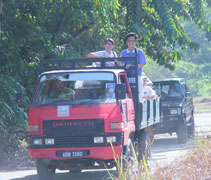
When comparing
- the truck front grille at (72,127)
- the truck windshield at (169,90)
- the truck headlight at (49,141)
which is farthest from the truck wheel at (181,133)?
the truck headlight at (49,141)

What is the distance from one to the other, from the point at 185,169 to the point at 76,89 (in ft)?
9.39

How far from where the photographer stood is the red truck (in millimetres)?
8539

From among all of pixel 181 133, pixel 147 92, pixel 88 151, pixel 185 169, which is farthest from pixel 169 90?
pixel 185 169

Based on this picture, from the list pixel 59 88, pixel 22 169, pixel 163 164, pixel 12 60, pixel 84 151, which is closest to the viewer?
pixel 163 164

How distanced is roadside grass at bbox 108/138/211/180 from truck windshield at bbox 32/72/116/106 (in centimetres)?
172

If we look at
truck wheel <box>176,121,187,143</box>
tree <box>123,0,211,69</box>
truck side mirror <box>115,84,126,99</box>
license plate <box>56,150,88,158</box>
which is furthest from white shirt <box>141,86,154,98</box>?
truck wheel <box>176,121,187,143</box>

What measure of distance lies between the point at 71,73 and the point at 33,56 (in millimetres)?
5476

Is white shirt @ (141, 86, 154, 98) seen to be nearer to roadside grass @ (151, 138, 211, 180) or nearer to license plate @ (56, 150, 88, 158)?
license plate @ (56, 150, 88, 158)

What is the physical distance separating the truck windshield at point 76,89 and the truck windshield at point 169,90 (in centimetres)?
804

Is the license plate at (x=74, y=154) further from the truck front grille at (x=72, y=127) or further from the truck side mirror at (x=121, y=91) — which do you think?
the truck side mirror at (x=121, y=91)

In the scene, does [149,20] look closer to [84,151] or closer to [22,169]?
[22,169]

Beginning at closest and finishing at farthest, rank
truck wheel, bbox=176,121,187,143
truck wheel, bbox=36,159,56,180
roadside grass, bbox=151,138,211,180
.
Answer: roadside grass, bbox=151,138,211,180 < truck wheel, bbox=36,159,56,180 < truck wheel, bbox=176,121,187,143

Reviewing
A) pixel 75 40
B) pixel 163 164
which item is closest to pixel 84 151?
pixel 163 164

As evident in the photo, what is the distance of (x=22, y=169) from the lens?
38.5 feet
